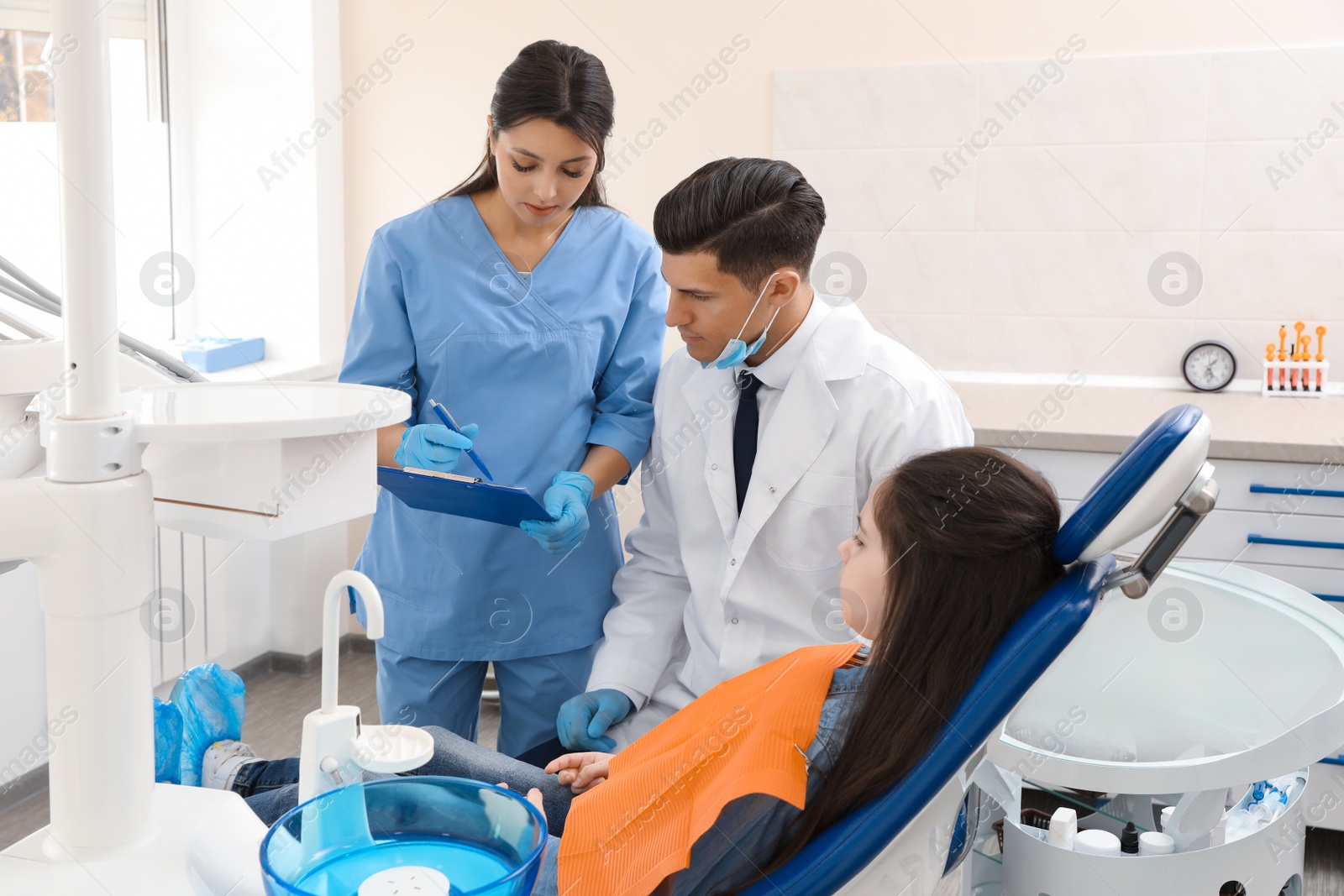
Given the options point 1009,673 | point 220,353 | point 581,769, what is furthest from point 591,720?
point 220,353

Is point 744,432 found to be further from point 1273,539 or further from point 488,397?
point 1273,539

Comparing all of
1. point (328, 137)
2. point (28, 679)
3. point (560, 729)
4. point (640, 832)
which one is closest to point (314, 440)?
point (640, 832)

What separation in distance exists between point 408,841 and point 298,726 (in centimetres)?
215

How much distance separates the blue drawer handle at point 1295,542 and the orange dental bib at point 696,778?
144 centimetres

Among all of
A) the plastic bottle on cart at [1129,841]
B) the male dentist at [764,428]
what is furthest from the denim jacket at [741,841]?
the plastic bottle on cart at [1129,841]

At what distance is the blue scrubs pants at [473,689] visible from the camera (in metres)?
A: 1.78

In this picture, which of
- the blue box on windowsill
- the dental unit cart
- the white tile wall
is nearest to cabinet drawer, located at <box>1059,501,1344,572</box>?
the dental unit cart

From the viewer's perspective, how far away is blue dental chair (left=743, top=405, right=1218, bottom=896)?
35.7 inches

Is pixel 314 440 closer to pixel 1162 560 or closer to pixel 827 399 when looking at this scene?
pixel 1162 560

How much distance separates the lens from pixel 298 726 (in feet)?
9.55

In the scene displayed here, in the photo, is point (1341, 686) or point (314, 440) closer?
point (314, 440)

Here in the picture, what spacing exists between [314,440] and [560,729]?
87 cm

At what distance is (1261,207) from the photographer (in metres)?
2.75

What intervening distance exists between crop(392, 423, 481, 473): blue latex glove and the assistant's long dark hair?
742 mm
